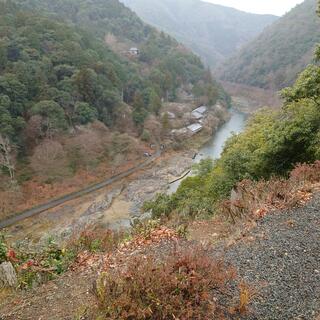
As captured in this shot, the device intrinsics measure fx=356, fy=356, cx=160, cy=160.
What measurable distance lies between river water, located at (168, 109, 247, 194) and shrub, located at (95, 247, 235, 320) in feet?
77.2

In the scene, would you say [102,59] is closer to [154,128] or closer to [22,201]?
[154,128]

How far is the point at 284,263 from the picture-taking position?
4441mm

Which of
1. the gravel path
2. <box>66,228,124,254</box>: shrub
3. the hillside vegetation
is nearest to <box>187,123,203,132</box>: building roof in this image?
the hillside vegetation

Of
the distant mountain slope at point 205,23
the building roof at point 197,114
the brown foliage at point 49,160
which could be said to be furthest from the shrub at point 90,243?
the distant mountain slope at point 205,23

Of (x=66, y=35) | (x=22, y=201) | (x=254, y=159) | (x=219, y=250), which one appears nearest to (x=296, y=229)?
(x=219, y=250)

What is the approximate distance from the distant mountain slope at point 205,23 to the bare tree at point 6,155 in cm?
9448

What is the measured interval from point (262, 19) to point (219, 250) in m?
195

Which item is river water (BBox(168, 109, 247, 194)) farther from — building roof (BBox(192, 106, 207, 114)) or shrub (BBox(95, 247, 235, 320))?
shrub (BBox(95, 247, 235, 320))

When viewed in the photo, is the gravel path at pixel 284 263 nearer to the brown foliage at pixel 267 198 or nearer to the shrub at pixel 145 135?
the brown foliage at pixel 267 198

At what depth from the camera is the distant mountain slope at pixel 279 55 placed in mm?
67375

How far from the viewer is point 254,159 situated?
11453 millimetres

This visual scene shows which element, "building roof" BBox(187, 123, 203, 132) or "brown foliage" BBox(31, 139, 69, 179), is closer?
"brown foliage" BBox(31, 139, 69, 179)

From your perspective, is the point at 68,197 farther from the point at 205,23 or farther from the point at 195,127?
the point at 205,23

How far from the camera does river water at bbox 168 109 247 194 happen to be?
35.4m
